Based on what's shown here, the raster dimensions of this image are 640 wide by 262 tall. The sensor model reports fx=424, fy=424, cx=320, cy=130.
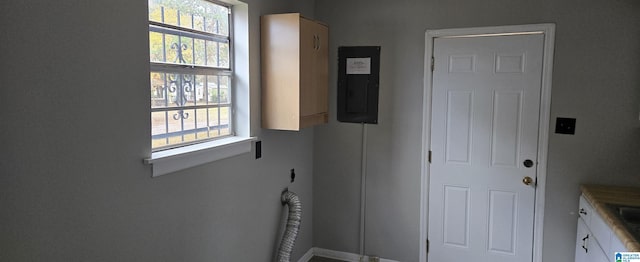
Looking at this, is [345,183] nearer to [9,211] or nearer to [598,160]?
[598,160]

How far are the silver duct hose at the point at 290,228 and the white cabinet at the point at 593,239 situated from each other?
1834 mm

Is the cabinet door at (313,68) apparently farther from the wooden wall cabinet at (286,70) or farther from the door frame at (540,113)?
the door frame at (540,113)

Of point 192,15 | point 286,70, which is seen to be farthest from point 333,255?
point 192,15

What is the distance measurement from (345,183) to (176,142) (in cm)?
178

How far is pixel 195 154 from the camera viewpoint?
2168 millimetres

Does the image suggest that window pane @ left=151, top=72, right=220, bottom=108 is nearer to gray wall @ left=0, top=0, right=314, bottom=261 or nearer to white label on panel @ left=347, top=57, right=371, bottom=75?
gray wall @ left=0, top=0, right=314, bottom=261

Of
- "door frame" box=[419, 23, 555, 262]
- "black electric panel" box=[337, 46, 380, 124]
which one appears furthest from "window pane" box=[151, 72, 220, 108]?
"door frame" box=[419, 23, 555, 262]

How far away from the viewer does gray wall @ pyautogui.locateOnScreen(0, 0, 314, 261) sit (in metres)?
1.38

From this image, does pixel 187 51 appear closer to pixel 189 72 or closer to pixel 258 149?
pixel 189 72

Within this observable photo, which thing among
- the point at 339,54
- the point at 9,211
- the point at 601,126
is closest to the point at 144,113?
the point at 9,211

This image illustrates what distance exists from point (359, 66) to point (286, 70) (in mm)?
940

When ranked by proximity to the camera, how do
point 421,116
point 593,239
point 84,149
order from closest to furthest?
point 84,149
point 593,239
point 421,116

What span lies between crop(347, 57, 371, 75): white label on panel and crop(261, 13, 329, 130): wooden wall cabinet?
0.67 m

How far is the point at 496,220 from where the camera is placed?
3223 millimetres
